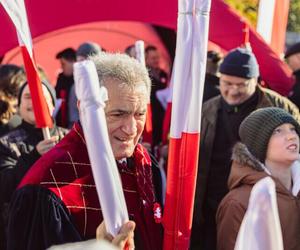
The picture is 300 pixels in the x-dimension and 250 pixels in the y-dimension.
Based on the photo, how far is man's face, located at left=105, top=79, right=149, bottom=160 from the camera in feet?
8.18

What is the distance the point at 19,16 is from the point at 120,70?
880 millimetres

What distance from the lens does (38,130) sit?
4223 millimetres

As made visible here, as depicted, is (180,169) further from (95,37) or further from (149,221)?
(95,37)

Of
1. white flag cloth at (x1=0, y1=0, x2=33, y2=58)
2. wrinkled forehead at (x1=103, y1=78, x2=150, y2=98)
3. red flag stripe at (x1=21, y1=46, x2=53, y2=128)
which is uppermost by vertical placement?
white flag cloth at (x1=0, y1=0, x2=33, y2=58)

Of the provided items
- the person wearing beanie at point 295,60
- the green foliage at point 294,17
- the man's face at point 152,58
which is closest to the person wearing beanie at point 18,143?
the person wearing beanie at point 295,60

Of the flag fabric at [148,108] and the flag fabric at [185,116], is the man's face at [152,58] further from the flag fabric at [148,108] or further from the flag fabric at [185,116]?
the flag fabric at [185,116]

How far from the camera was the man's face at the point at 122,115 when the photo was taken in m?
2.49

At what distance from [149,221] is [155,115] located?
3.94 m

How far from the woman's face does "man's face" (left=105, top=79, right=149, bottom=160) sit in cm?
111

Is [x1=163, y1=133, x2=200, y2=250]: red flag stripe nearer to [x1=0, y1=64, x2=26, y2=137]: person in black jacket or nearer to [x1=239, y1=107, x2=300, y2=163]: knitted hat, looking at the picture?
[x1=239, y1=107, x2=300, y2=163]: knitted hat

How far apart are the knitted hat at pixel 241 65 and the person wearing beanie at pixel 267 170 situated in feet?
3.40

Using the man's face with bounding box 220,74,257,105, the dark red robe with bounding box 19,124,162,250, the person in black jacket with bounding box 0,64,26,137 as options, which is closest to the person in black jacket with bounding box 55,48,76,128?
the person in black jacket with bounding box 0,64,26,137

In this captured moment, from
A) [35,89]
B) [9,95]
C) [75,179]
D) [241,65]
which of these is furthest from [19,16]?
[241,65]

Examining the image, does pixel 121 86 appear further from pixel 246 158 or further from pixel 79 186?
pixel 246 158
